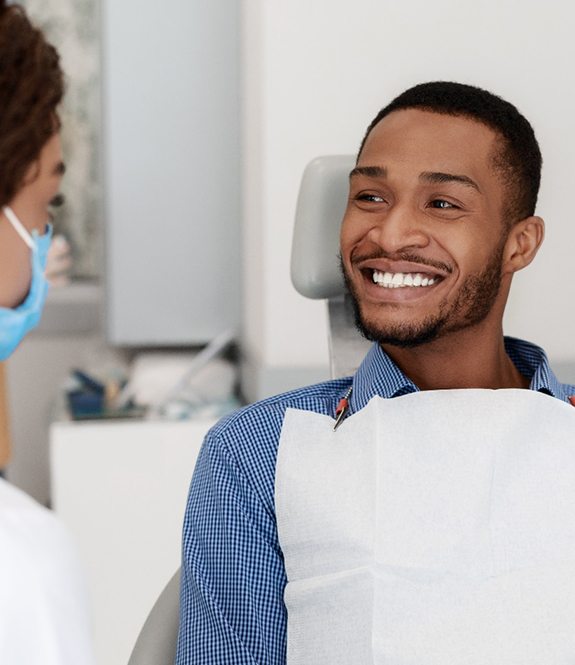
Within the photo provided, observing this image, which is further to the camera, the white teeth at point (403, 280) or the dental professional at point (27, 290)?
the white teeth at point (403, 280)

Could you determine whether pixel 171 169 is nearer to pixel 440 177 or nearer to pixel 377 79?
pixel 377 79

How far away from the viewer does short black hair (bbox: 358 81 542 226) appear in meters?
1.39

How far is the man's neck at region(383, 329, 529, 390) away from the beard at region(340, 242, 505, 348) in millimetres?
27

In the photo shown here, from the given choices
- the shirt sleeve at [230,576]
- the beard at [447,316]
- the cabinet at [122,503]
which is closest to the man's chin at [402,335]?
the beard at [447,316]

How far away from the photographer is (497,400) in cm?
126

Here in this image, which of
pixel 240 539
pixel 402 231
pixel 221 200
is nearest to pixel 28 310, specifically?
pixel 240 539

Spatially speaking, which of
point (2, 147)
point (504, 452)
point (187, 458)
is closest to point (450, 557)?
point (504, 452)

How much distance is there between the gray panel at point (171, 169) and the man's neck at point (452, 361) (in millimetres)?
1504

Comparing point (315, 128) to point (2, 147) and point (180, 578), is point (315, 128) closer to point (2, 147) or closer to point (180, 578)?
point (180, 578)

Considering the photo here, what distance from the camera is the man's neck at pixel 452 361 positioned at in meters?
1.41

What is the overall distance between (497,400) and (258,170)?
1.36 m

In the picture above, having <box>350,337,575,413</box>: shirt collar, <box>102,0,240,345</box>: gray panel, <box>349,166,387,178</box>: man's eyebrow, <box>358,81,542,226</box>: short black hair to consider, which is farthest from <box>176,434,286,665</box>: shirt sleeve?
<box>102,0,240,345</box>: gray panel

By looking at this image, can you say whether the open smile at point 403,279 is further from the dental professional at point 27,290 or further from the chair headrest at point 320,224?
the dental professional at point 27,290

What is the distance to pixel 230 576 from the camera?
1.25m
